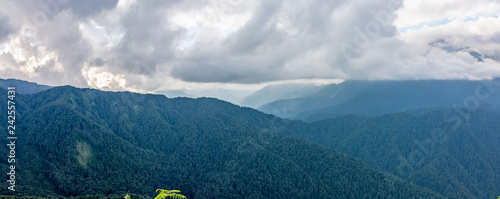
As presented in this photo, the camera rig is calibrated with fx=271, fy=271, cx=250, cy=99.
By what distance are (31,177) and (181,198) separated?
767 feet

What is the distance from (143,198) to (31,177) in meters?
86.5

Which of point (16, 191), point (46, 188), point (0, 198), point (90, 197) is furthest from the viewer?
point (46, 188)

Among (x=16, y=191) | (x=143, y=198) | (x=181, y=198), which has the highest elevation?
(x=181, y=198)

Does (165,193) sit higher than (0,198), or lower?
higher

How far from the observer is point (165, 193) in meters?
24.2

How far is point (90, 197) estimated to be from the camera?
588ft

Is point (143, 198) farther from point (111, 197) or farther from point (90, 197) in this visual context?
point (90, 197)

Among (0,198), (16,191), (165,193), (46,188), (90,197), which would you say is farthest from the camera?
(46,188)

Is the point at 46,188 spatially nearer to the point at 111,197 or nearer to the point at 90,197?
the point at 90,197

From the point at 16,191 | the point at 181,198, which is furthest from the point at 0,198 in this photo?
the point at 181,198

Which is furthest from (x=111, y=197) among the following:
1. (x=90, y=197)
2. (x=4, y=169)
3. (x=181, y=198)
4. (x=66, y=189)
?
(x=181, y=198)

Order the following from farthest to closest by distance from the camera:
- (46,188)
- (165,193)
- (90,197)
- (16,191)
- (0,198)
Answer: (46,188) < (90,197) < (16,191) < (0,198) < (165,193)

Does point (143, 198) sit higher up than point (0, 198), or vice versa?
point (0, 198)

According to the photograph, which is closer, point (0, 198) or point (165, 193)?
point (165, 193)
